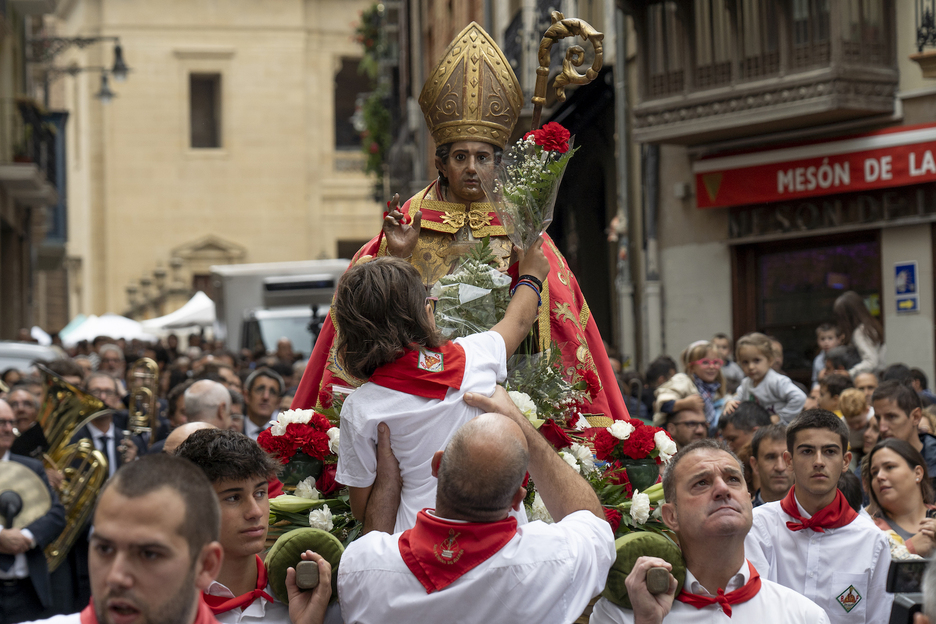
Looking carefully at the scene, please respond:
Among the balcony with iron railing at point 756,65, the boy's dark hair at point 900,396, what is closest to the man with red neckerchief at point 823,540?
the boy's dark hair at point 900,396

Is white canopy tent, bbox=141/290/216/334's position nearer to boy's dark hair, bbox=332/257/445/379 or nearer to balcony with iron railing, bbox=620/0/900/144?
balcony with iron railing, bbox=620/0/900/144

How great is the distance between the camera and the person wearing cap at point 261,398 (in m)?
7.82

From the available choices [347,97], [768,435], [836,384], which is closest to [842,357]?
[836,384]

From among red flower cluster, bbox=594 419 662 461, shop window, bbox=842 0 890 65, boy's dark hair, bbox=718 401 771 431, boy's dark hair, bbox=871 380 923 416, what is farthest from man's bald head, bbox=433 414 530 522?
shop window, bbox=842 0 890 65

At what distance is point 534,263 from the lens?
3.98 m

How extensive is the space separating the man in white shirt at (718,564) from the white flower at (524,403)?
0.64 metres

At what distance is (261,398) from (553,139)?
4158mm

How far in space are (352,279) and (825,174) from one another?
31.0 ft

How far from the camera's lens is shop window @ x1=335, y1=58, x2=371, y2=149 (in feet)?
131

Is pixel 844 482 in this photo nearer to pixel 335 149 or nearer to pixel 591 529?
pixel 591 529

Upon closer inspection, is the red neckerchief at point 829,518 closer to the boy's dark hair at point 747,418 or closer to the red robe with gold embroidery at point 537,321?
the red robe with gold embroidery at point 537,321

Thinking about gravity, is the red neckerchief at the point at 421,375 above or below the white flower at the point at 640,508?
above

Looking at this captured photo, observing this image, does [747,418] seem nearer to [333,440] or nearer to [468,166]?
[468,166]

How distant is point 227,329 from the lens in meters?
19.4
